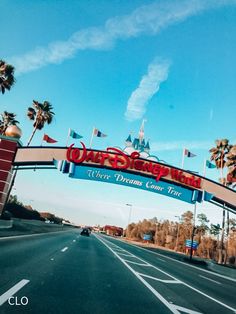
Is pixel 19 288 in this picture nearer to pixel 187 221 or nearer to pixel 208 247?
pixel 208 247

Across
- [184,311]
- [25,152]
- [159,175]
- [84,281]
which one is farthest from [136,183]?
[184,311]

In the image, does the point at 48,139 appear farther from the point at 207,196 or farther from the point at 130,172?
the point at 207,196

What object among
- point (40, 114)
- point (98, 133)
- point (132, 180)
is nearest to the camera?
point (132, 180)

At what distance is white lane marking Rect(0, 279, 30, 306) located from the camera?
5352 mm

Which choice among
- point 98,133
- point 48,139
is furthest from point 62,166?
point 98,133

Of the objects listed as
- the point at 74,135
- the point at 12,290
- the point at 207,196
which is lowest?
the point at 12,290

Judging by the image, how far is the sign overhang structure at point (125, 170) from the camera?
26469 mm

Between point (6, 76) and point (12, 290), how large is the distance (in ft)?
90.0

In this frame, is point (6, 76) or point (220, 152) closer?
point (6, 76)

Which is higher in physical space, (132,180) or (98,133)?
(98,133)

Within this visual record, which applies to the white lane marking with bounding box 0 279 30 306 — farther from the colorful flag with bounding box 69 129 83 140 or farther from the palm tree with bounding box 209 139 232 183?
the palm tree with bounding box 209 139 232 183

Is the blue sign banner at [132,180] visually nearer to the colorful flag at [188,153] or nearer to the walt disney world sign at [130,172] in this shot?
the walt disney world sign at [130,172]

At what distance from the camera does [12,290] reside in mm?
5984

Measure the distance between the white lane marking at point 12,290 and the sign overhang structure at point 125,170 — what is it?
756 inches
